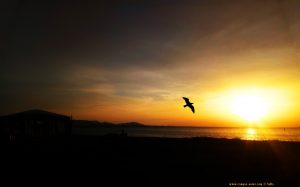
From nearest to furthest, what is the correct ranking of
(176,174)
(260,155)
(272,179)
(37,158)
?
1. (272,179)
2. (176,174)
3. (37,158)
4. (260,155)

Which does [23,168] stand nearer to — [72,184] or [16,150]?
[72,184]

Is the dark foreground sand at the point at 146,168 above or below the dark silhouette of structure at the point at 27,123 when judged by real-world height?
below

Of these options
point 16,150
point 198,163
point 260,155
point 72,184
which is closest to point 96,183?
point 72,184

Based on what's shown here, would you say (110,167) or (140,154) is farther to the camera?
(140,154)

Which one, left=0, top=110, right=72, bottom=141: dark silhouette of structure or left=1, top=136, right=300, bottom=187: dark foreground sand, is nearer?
left=1, top=136, right=300, bottom=187: dark foreground sand

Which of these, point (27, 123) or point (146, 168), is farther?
point (27, 123)

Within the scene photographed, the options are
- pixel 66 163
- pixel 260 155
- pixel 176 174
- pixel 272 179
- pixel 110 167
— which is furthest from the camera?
pixel 260 155

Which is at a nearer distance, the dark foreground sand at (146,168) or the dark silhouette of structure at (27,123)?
the dark foreground sand at (146,168)

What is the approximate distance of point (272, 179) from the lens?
55.2ft

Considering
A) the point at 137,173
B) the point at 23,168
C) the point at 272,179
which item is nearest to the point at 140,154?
the point at 137,173

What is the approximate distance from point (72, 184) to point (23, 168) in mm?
5433

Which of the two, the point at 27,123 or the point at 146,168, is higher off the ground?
the point at 27,123

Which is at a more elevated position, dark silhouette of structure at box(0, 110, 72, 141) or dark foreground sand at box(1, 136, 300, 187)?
dark silhouette of structure at box(0, 110, 72, 141)

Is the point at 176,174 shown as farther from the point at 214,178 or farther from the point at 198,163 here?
the point at 198,163
